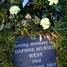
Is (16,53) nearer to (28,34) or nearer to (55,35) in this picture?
(28,34)

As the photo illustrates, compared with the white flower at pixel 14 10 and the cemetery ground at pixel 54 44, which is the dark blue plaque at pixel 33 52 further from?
the white flower at pixel 14 10

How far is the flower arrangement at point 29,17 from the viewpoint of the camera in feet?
10.7

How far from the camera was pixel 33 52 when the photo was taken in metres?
3.27

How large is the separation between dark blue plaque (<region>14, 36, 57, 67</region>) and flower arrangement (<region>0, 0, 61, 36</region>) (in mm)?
88

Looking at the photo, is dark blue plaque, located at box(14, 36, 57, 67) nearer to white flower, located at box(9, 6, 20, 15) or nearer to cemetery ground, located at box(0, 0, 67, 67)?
cemetery ground, located at box(0, 0, 67, 67)

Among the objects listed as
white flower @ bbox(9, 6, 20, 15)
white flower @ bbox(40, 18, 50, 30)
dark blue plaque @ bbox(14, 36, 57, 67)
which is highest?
white flower @ bbox(9, 6, 20, 15)

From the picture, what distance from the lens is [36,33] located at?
327 cm

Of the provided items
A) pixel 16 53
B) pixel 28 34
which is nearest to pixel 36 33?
pixel 28 34

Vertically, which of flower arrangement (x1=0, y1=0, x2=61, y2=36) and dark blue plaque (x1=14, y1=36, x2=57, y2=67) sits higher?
flower arrangement (x1=0, y1=0, x2=61, y2=36)

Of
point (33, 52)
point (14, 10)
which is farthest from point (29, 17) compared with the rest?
point (33, 52)

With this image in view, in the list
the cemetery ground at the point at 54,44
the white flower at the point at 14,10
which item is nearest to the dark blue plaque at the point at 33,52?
the cemetery ground at the point at 54,44

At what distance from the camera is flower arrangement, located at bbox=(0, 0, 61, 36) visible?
3.27 metres

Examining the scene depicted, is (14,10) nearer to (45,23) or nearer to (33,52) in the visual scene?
(45,23)

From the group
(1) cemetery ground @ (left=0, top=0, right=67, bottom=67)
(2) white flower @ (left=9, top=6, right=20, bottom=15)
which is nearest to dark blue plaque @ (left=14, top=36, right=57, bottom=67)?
(1) cemetery ground @ (left=0, top=0, right=67, bottom=67)
